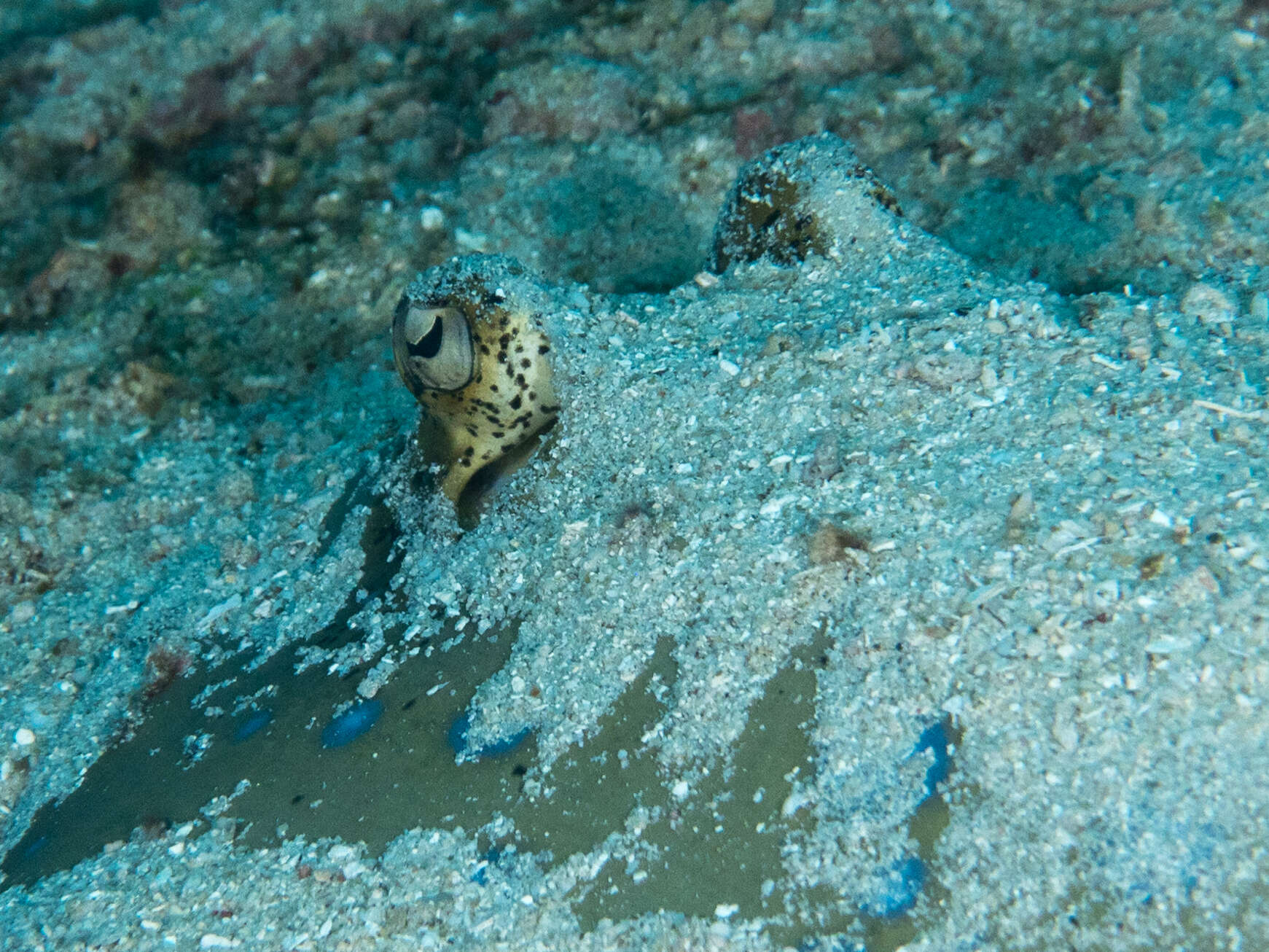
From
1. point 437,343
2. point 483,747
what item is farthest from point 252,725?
point 437,343

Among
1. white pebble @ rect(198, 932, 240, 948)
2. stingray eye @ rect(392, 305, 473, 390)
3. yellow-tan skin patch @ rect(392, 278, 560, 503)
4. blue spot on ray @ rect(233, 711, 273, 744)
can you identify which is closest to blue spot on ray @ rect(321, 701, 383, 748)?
blue spot on ray @ rect(233, 711, 273, 744)

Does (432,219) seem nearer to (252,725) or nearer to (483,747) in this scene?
(252,725)

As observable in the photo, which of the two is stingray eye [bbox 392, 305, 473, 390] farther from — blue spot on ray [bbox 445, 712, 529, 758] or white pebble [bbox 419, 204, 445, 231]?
white pebble [bbox 419, 204, 445, 231]

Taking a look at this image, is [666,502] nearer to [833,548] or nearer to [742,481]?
[742,481]

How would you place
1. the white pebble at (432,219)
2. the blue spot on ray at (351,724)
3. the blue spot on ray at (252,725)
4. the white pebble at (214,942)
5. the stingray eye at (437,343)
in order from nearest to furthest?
the white pebble at (214,942), the blue spot on ray at (351,724), the blue spot on ray at (252,725), the stingray eye at (437,343), the white pebble at (432,219)

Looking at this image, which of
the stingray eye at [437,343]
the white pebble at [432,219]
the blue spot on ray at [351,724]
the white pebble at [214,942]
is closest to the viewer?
the white pebble at [214,942]

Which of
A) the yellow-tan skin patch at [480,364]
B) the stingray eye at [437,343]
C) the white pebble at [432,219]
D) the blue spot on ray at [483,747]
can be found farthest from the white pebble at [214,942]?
the white pebble at [432,219]

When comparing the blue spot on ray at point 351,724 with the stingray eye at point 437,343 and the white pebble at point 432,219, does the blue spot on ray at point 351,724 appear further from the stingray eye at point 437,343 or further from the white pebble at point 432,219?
the white pebble at point 432,219

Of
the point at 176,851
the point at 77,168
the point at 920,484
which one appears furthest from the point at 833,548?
the point at 77,168
